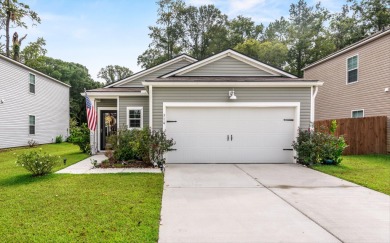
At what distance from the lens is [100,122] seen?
1341 centimetres

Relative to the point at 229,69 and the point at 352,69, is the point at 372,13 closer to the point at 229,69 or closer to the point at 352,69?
the point at 352,69

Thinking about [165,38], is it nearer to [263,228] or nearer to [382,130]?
[382,130]

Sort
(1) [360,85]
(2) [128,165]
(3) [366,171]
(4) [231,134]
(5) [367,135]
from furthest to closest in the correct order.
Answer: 1. (1) [360,85]
2. (5) [367,135]
3. (4) [231,134]
4. (2) [128,165]
5. (3) [366,171]

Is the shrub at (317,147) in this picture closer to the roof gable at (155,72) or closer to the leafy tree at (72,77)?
the roof gable at (155,72)

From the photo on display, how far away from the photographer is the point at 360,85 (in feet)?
42.8

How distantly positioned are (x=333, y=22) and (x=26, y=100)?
105 ft

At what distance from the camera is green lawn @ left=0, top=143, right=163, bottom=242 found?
3369 mm

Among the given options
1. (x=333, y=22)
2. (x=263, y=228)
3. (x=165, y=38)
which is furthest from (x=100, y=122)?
(x=333, y=22)

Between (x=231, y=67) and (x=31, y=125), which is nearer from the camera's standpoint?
(x=231, y=67)

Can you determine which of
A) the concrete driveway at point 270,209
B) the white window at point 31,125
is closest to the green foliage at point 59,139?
the white window at point 31,125

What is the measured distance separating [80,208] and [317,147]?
767cm

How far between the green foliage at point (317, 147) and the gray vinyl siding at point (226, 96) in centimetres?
55

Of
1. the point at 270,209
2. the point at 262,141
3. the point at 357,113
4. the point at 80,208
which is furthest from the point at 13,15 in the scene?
the point at 357,113

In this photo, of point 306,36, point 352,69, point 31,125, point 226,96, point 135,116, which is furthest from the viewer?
point 306,36
